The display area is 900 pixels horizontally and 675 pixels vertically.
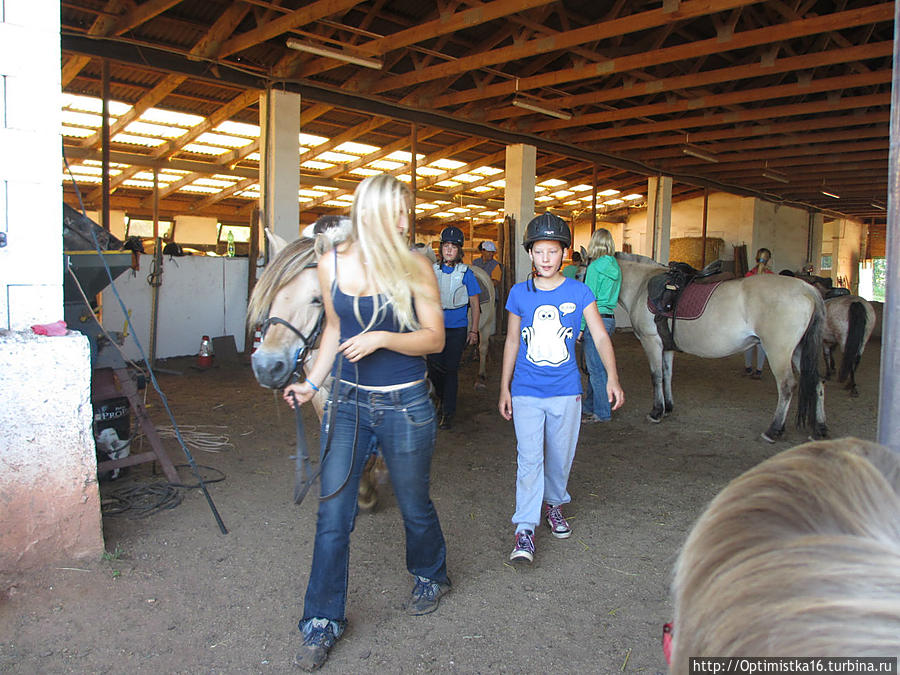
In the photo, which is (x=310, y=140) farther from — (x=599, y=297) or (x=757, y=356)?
(x=757, y=356)

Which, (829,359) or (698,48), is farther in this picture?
(829,359)

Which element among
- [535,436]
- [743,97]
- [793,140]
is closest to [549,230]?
[535,436]

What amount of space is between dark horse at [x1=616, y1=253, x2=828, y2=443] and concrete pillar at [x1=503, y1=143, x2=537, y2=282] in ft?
19.6

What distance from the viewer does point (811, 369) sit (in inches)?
203

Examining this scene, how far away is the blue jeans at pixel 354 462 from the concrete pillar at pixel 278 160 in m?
6.96

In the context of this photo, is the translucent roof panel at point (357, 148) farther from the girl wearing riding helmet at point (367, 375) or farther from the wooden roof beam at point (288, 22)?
the girl wearing riding helmet at point (367, 375)

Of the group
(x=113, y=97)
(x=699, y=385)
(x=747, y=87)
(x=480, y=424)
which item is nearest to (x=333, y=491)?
(x=480, y=424)

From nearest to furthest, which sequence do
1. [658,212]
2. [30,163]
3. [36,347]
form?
[36,347]
[30,163]
[658,212]

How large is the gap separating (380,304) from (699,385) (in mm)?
6677

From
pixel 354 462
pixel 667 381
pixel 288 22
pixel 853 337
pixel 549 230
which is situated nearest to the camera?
pixel 354 462

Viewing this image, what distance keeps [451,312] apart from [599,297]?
1591mm

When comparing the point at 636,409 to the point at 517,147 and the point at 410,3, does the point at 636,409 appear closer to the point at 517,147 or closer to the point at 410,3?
the point at 410,3

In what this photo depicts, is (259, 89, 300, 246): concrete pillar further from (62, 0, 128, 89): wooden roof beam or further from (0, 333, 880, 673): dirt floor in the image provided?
(0, 333, 880, 673): dirt floor

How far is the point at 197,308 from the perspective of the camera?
9023mm
